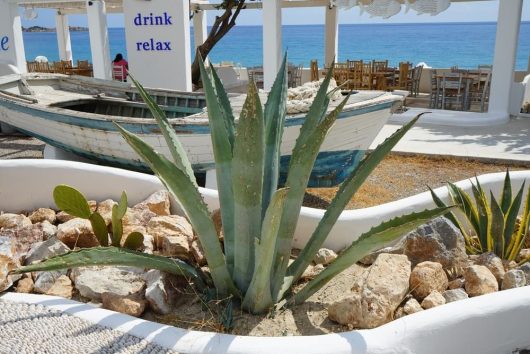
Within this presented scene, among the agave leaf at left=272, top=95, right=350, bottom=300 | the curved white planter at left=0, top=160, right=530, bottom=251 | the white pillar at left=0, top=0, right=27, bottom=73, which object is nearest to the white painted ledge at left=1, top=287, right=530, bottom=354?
the agave leaf at left=272, top=95, right=350, bottom=300

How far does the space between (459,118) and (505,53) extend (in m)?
1.38

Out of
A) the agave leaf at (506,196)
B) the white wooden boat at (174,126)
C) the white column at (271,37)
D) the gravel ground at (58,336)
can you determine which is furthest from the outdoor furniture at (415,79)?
the gravel ground at (58,336)

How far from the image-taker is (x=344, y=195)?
2.26 meters

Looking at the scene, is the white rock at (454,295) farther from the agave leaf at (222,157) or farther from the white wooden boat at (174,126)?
the white wooden boat at (174,126)

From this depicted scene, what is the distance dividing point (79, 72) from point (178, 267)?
47.0 ft

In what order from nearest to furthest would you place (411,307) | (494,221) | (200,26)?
(411,307)
(494,221)
(200,26)

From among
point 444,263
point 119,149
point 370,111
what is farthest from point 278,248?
point 119,149

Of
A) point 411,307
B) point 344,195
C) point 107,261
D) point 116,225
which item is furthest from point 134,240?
point 411,307

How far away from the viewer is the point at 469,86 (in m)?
10.4

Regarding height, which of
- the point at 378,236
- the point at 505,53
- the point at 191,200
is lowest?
the point at 378,236

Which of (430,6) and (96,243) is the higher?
(430,6)

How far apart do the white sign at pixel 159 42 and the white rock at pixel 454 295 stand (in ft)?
25.8

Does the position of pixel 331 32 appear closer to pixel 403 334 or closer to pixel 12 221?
pixel 12 221

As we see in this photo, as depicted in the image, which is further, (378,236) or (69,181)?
(69,181)
